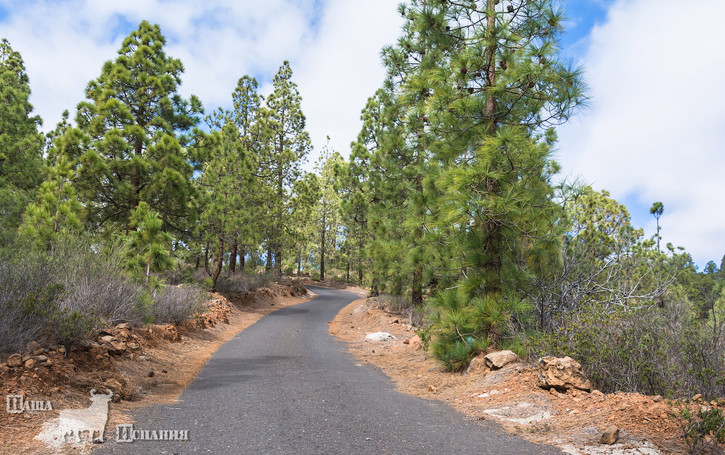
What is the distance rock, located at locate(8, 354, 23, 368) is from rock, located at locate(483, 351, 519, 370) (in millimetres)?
6213

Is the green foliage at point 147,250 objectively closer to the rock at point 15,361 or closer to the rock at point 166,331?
the rock at point 166,331

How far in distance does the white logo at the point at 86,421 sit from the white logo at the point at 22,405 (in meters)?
0.19

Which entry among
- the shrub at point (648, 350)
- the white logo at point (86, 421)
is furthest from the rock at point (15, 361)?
the shrub at point (648, 350)

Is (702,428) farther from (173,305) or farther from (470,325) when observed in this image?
(173,305)

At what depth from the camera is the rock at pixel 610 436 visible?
142 inches

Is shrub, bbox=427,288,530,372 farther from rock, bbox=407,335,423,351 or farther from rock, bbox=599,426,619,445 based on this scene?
rock, bbox=599,426,619,445

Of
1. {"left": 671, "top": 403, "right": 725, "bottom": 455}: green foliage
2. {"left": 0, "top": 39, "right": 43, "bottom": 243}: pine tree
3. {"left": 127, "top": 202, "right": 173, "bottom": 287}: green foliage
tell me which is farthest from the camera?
{"left": 0, "top": 39, "right": 43, "bottom": 243}: pine tree

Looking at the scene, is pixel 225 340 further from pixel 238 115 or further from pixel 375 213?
pixel 238 115

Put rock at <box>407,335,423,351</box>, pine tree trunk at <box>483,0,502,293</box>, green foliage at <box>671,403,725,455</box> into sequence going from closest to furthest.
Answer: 1. green foliage at <box>671,403,725,455</box>
2. pine tree trunk at <box>483,0,502,293</box>
3. rock at <box>407,335,423,351</box>

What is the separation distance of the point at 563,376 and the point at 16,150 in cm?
2178

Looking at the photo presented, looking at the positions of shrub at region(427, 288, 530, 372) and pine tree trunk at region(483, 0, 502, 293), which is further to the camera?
pine tree trunk at region(483, 0, 502, 293)

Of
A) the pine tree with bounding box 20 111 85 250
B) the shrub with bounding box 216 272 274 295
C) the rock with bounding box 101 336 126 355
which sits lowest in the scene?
the rock with bounding box 101 336 126 355

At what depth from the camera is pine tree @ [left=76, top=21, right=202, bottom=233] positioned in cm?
1145

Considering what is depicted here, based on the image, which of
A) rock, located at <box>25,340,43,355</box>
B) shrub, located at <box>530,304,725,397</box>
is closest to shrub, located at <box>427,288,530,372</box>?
shrub, located at <box>530,304,725,397</box>
